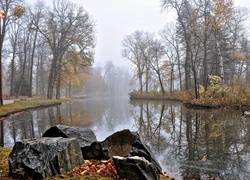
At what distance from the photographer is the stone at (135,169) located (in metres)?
3.56

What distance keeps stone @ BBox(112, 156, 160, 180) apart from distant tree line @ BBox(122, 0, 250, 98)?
18.6 meters

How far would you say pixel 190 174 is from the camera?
4824 millimetres

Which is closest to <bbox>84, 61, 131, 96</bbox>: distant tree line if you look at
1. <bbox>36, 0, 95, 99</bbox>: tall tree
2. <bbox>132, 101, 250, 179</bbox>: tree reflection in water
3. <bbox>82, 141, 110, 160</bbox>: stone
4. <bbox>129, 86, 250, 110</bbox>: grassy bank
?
<bbox>36, 0, 95, 99</bbox>: tall tree

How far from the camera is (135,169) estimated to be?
3564mm

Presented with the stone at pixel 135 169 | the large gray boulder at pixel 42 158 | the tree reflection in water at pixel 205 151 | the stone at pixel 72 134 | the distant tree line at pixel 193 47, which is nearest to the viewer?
the stone at pixel 135 169

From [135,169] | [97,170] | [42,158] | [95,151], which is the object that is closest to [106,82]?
[95,151]

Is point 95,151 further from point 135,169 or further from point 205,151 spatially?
point 205,151

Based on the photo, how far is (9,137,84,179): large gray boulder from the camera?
3.71 m

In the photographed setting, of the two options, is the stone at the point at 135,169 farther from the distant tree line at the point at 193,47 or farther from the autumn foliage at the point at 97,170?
the distant tree line at the point at 193,47

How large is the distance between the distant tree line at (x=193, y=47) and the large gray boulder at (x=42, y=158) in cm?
1898

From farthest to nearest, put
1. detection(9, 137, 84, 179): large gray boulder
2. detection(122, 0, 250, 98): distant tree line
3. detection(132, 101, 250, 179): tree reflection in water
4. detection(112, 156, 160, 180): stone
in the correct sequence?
detection(122, 0, 250, 98): distant tree line < detection(132, 101, 250, 179): tree reflection in water < detection(9, 137, 84, 179): large gray boulder < detection(112, 156, 160, 180): stone

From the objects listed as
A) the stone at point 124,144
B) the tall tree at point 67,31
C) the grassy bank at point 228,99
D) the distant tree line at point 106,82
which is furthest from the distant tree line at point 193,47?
the distant tree line at point 106,82

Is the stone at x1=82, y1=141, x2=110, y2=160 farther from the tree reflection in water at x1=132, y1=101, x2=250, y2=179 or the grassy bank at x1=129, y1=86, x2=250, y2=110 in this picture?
the grassy bank at x1=129, y1=86, x2=250, y2=110

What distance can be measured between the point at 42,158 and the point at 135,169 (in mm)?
1588
